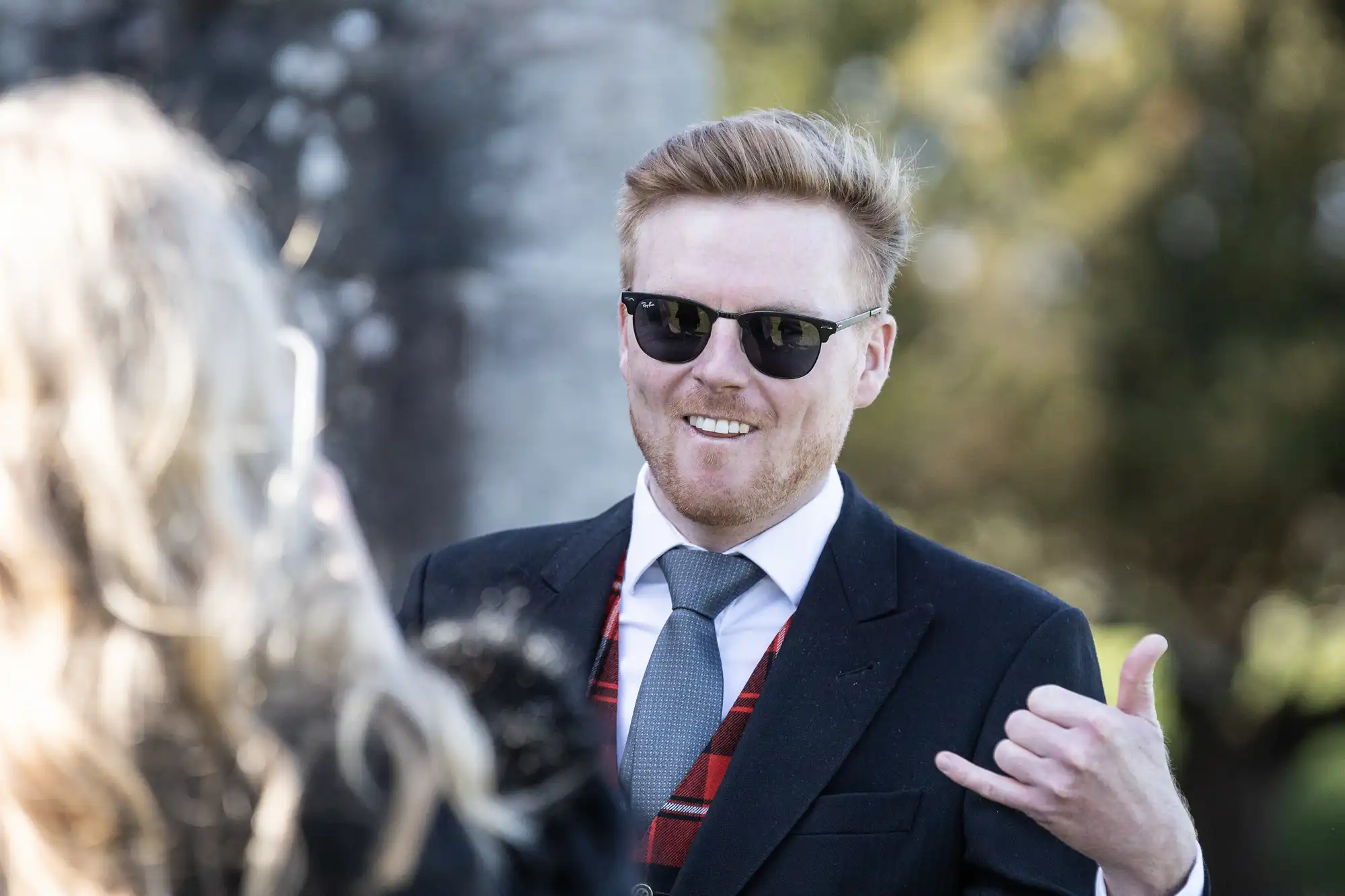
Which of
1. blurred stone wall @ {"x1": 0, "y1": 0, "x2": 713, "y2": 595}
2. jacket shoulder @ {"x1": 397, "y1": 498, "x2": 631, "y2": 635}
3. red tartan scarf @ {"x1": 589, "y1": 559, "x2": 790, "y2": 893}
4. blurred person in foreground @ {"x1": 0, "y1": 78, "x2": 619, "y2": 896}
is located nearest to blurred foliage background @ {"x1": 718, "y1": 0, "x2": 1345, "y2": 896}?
blurred stone wall @ {"x1": 0, "y1": 0, "x2": 713, "y2": 595}

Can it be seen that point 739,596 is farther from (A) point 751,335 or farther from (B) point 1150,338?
(B) point 1150,338

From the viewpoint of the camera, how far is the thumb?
1858 millimetres

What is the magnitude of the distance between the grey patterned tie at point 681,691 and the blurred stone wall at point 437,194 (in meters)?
1.28

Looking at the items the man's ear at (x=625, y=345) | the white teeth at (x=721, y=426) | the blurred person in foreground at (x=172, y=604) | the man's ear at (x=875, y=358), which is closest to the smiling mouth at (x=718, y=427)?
the white teeth at (x=721, y=426)


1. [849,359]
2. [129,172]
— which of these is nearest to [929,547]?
[849,359]

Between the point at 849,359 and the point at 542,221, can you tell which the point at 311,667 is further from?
the point at 542,221

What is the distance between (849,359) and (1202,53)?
4.95m

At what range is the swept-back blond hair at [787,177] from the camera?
2367mm

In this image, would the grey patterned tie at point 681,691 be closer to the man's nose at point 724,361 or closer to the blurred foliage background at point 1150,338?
the man's nose at point 724,361

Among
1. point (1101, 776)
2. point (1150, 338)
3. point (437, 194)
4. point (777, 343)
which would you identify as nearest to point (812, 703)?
point (1101, 776)

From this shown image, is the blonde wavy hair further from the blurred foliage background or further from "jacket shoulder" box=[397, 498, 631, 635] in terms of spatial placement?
the blurred foliage background

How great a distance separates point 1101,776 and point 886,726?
0.38 meters

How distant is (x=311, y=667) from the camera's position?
1225 millimetres

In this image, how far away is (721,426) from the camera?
231cm
